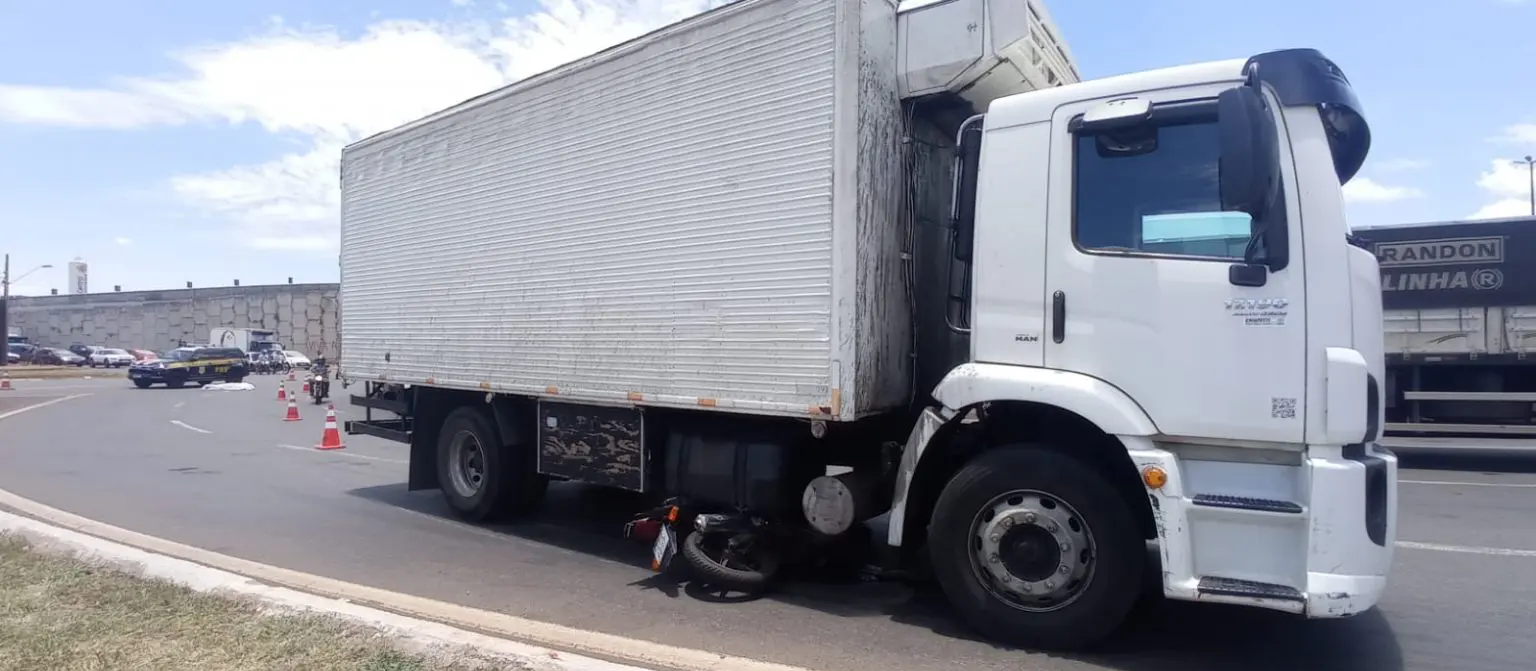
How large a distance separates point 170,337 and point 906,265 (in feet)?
258

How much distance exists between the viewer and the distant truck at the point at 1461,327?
12.1 metres

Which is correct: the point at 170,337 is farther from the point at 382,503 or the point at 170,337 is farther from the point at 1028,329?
the point at 1028,329

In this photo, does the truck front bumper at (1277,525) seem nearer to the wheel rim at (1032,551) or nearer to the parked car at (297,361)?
the wheel rim at (1032,551)

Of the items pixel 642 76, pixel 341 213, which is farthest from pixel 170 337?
pixel 642 76

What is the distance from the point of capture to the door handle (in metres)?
4.78

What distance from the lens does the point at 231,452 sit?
1439cm

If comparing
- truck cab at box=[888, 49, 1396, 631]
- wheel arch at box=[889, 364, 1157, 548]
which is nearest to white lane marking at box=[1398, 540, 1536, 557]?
truck cab at box=[888, 49, 1396, 631]

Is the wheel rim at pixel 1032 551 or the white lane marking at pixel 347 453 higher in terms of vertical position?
the wheel rim at pixel 1032 551

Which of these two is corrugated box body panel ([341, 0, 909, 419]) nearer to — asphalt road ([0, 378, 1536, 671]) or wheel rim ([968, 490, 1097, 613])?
wheel rim ([968, 490, 1097, 613])

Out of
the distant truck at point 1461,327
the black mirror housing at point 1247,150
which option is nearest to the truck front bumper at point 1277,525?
the black mirror housing at point 1247,150

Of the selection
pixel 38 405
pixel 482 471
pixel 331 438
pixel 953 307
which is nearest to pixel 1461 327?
pixel 953 307

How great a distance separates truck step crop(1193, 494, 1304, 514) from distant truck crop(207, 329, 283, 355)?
181 ft

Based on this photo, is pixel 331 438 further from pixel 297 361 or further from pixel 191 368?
pixel 297 361

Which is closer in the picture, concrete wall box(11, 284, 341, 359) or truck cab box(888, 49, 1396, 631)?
truck cab box(888, 49, 1396, 631)
